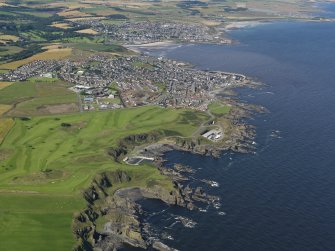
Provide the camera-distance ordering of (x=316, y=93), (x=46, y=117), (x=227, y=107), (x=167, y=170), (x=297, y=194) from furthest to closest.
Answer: (x=316, y=93)
(x=227, y=107)
(x=46, y=117)
(x=167, y=170)
(x=297, y=194)

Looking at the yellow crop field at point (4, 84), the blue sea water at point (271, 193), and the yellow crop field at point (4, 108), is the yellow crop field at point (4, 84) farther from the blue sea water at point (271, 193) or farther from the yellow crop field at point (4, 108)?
the blue sea water at point (271, 193)

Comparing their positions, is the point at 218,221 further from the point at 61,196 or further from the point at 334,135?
the point at 334,135

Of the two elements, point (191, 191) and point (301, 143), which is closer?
point (191, 191)

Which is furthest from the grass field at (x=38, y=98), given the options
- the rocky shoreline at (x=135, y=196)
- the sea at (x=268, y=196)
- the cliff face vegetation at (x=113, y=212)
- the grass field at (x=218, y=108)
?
the cliff face vegetation at (x=113, y=212)

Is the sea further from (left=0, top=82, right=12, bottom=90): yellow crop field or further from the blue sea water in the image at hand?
(left=0, top=82, right=12, bottom=90): yellow crop field

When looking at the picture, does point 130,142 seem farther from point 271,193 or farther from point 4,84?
point 4,84

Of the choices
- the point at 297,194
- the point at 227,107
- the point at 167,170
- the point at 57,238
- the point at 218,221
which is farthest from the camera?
the point at 227,107

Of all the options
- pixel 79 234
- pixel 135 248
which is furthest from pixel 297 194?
pixel 79 234
